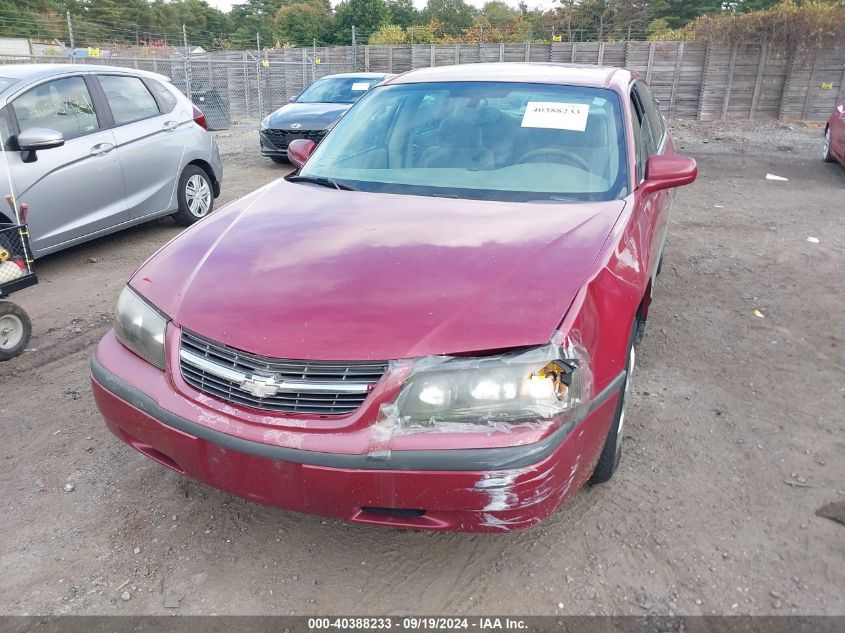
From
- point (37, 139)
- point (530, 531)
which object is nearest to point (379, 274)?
point (530, 531)

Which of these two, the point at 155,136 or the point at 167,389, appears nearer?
the point at 167,389

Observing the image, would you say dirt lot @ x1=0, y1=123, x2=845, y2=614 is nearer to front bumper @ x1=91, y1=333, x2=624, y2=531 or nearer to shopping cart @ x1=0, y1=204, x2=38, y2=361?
shopping cart @ x1=0, y1=204, x2=38, y2=361

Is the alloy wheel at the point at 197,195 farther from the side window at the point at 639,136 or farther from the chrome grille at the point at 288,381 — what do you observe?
the chrome grille at the point at 288,381

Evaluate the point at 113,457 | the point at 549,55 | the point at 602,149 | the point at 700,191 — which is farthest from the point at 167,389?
the point at 549,55

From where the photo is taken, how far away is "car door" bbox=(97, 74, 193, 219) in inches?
232

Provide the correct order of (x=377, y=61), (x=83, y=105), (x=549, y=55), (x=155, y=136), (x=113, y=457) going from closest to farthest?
(x=113, y=457) → (x=83, y=105) → (x=155, y=136) → (x=549, y=55) → (x=377, y=61)

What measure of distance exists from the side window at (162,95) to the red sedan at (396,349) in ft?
14.1

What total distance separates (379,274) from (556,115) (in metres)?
1.53

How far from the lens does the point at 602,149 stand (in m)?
3.05

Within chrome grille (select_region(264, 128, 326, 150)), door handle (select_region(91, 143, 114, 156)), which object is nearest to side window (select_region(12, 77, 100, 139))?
door handle (select_region(91, 143, 114, 156))

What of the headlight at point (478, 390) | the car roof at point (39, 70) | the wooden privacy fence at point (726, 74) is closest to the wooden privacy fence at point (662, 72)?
the wooden privacy fence at point (726, 74)

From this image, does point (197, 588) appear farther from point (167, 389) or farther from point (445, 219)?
point (445, 219)

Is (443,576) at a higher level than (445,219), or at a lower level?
lower

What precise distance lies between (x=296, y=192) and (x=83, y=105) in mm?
3667
